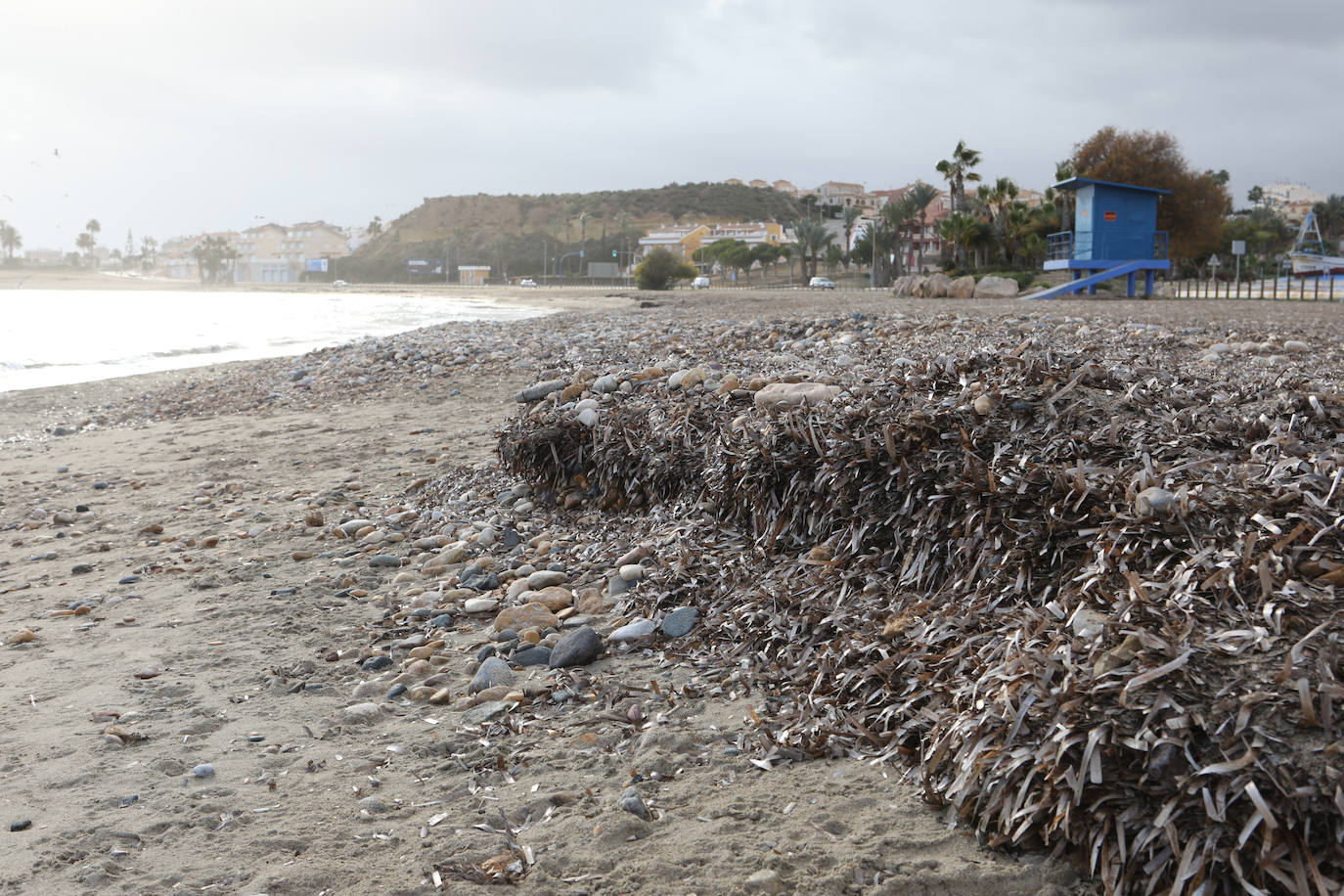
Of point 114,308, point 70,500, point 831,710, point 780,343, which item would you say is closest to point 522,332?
point 780,343

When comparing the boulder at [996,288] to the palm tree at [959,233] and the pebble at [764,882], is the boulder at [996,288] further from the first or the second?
the pebble at [764,882]

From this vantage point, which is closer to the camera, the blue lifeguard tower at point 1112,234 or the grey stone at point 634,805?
the grey stone at point 634,805

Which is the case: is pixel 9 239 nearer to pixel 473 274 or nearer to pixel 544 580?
pixel 473 274

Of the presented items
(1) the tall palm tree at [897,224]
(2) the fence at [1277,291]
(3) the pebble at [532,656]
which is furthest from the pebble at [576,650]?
(1) the tall palm tree at [897,224]

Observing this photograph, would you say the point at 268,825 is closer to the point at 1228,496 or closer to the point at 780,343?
the point at 1228,496

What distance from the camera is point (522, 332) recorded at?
45.1 ft

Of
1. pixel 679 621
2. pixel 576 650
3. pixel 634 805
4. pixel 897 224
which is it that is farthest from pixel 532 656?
pixel 897 224

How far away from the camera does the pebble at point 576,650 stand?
10.8 feet

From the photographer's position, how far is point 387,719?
3.03 m

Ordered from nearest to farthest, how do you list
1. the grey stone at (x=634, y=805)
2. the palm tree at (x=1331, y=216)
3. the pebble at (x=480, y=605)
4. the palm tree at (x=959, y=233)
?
1. the grey stone at (x=634, y=805)
2. the pebble at (x=480, y=605)
3. the palm tree at (x=959, y=233)
4. the palm tree at (x=1331, y=216)

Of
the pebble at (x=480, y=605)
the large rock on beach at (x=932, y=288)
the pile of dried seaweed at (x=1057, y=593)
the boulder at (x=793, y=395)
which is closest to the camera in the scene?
the pile of dried seaweed at (x=1057, y=593)

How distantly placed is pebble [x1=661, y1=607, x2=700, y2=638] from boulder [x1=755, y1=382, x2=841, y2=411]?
1114 mm

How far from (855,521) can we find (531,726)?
1380mm

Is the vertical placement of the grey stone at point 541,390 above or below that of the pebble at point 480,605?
above
